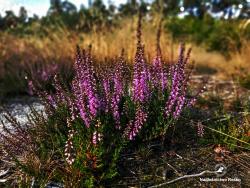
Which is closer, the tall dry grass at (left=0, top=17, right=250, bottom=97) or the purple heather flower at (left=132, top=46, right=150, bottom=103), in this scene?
the purple heather flower at (left=132, top=46, right=150, bottom=103)

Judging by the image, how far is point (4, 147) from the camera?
9.70 feet

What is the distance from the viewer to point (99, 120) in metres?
2.70

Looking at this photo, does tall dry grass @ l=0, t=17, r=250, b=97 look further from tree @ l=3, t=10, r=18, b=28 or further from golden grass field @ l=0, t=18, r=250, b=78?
tree @ l=3, t=10, r=18, b=28

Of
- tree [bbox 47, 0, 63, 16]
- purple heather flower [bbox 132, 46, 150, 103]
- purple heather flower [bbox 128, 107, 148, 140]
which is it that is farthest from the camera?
tree [bbox 47, 0, 63, 16]

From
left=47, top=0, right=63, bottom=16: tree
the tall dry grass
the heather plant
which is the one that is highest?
the heather plant

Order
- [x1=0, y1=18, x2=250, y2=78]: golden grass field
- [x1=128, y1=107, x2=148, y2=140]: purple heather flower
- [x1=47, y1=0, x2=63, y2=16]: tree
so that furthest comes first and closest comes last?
[x1=47, y1=0, x2=63, y2=16]: tree → [x1=0, y1=18, x2=250, y2=78]: golden grass field → [x1=128, y1=107, x2=148, y2=140]: purple heather flower

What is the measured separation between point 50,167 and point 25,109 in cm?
234

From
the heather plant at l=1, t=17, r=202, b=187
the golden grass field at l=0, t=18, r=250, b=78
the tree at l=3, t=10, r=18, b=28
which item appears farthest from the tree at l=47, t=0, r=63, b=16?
the heather plant at l=1, t=17, r=202, b=187

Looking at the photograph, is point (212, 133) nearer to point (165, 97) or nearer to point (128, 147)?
point (165, 97)

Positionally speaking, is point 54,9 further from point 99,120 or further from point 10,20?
→ point 99,120

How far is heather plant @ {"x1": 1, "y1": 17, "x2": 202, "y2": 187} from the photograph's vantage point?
271cm

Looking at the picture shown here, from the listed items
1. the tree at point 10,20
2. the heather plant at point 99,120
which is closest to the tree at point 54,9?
the tree at point 10,20

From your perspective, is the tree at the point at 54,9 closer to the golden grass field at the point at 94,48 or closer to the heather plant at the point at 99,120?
the golden grass field at the point at 94,48

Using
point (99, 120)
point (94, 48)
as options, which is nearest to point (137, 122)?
point (99, 120)
